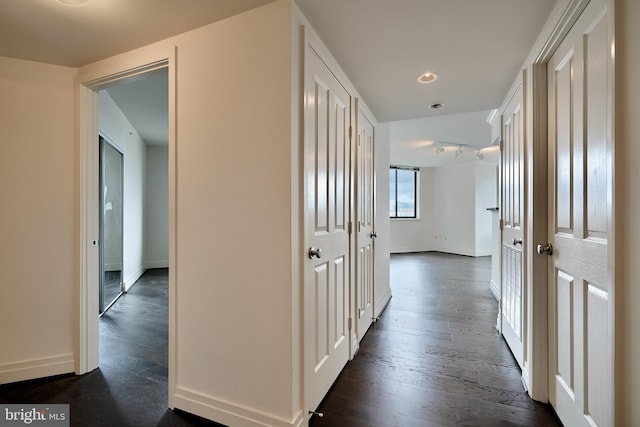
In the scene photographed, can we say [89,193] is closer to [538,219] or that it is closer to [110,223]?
[110,223]

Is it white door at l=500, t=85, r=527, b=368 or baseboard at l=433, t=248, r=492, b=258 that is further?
baseboard at l=433, t=248, r=492, b=258

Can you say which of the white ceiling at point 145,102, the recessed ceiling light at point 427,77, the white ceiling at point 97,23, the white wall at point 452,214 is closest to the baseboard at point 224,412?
the white ceiling at point 97,23

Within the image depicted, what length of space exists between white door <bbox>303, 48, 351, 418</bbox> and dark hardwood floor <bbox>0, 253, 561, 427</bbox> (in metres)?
0.24

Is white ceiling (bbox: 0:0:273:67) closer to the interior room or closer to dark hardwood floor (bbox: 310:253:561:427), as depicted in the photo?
the interior room

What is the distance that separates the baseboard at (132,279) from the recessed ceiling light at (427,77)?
4.45 m

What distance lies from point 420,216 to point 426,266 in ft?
9.11

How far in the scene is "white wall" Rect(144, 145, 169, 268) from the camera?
5.71 m

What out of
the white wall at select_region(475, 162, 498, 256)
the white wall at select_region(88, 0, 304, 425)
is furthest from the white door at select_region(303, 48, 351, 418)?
the white wall at select_region(475, 162, 498, 256)

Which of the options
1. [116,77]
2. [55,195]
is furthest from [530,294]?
[55,195]

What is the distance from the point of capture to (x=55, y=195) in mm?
2033

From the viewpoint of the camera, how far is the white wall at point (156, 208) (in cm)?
571

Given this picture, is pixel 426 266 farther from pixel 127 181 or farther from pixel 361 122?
pixel 127 181

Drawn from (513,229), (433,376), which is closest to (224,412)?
(433,376)

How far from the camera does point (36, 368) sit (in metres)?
1.99
